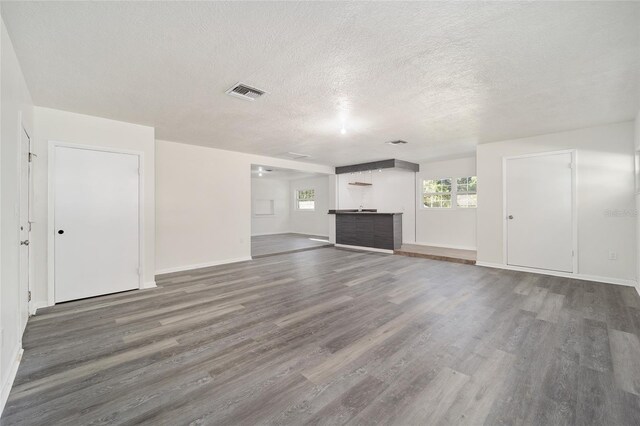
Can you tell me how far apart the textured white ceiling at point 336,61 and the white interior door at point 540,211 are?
0.90 metres

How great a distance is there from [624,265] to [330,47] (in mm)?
5397

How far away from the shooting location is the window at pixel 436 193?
764 cm

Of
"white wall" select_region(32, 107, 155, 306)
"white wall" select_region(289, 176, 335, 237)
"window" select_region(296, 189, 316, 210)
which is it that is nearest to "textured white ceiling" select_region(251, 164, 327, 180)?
"white wall" select_region(289, 176, 335, 237)

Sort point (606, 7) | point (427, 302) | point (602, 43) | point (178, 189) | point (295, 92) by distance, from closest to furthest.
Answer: point (606, 7)
point (602, 43)
point (295, 92)
point (427, 302)
point (178, 189)

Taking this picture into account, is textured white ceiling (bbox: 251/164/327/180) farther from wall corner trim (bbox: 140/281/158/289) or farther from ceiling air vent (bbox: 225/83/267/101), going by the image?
ceiling air vent (bbox: 225/83/267/101)

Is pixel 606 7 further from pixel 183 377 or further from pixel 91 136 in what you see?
pixel 91 136

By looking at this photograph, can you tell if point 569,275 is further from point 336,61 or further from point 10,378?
point 10,378

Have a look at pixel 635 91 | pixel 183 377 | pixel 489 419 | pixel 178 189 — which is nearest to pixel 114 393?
pixel 183 377

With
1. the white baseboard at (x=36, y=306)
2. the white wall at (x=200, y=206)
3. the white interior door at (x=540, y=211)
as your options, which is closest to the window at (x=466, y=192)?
the white interior door at (x=540, y=211)

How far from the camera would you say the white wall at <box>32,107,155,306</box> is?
3.40 m

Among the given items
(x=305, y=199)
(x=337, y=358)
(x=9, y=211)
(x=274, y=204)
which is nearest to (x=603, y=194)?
(x=337, y=358)

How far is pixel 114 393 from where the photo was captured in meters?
1.80

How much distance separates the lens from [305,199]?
1230 cm

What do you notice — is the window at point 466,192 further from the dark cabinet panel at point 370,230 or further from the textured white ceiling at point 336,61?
the textured white ceiling at point 336,61
